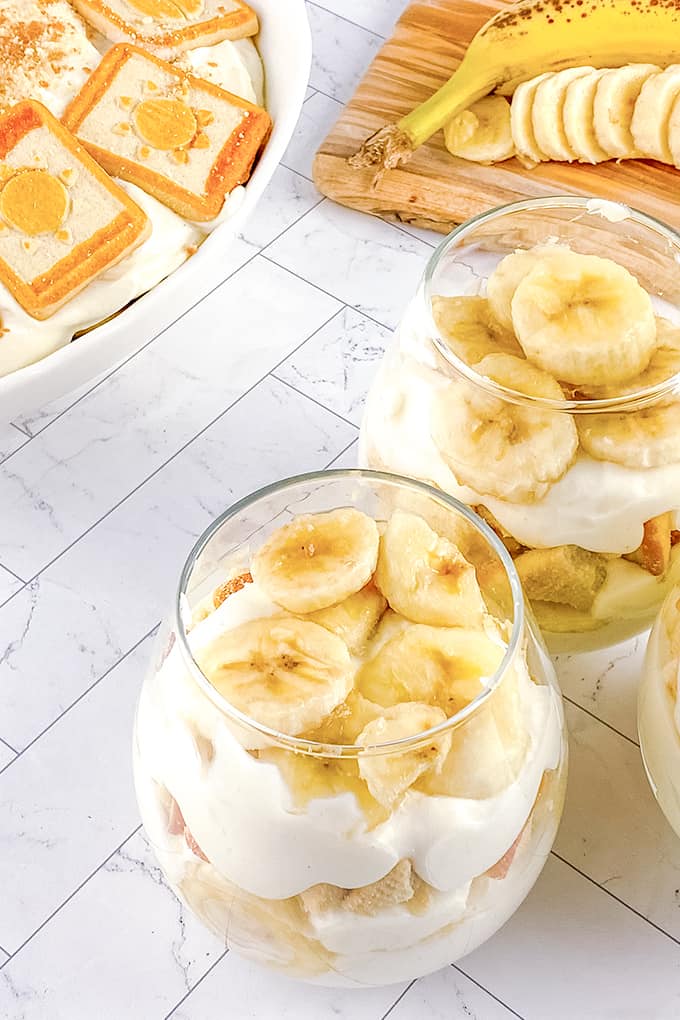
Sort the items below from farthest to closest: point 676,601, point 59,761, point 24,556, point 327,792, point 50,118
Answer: point 50,118 < point 24,556 < point 59,761 < point 676,601 < point 327,792

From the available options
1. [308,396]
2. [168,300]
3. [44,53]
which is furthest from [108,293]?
[44,53]

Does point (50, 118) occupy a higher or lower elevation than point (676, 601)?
higher

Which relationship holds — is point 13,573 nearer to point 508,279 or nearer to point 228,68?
point 508,279

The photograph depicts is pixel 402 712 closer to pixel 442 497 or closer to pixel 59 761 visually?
pixel 442 497

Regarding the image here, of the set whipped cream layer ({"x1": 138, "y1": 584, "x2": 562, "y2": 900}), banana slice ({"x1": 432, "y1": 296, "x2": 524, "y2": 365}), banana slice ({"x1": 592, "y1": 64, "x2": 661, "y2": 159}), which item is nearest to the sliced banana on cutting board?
banana slice ({"x1": 592, "y1": 64, "x2": 661, "y2": 159})

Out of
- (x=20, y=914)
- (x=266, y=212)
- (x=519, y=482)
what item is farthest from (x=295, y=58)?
(x=20, y=914)
